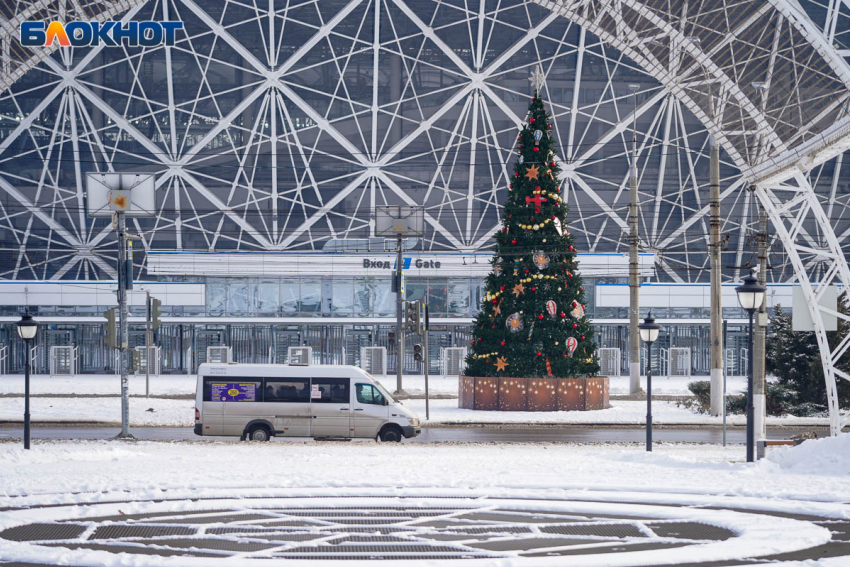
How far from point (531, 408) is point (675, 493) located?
2031 cm

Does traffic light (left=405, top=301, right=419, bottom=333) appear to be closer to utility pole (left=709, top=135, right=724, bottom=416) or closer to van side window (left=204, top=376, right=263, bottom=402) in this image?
utility pole (left=709, top=135, right=724, bottom=416)

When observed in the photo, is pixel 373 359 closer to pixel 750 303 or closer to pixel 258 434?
pixel 258 434

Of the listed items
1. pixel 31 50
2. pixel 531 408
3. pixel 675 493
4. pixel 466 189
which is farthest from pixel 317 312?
pixel 675 493

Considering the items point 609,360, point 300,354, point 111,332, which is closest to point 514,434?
point 111,332

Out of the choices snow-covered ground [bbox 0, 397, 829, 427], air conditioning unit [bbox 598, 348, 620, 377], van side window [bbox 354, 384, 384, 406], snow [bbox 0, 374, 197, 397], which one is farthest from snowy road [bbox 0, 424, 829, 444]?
air conditioning unit [bbox 598, 348, 620, 377]

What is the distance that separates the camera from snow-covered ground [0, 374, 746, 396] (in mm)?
47406

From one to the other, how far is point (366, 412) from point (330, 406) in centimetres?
90

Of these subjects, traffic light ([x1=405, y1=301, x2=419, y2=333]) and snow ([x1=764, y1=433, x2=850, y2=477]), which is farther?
traffic light ([x1=405, y1=301, x2=419, y2=333])

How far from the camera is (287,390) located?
2798cm

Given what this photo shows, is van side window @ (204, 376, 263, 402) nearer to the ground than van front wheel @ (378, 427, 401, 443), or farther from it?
farther from it

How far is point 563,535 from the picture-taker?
41.7 feet

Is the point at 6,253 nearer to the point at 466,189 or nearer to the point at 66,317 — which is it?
the point at 66,317

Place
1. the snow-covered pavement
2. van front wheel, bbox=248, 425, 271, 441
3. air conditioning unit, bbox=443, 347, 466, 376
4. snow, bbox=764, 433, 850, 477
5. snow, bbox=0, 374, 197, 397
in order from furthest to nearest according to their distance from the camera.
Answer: air conditioning unit, bbox=443, 347, 466, 376 < snow, bbox=0, 374, 197, 397 < van front wheel, bbox=248, 425, 271, 441 < snow, bbox=764, 433, 850, 477 < the snow-covered pavement

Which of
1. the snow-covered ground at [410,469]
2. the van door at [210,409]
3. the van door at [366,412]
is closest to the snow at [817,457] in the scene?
the snow-covered ground at [410,469]
